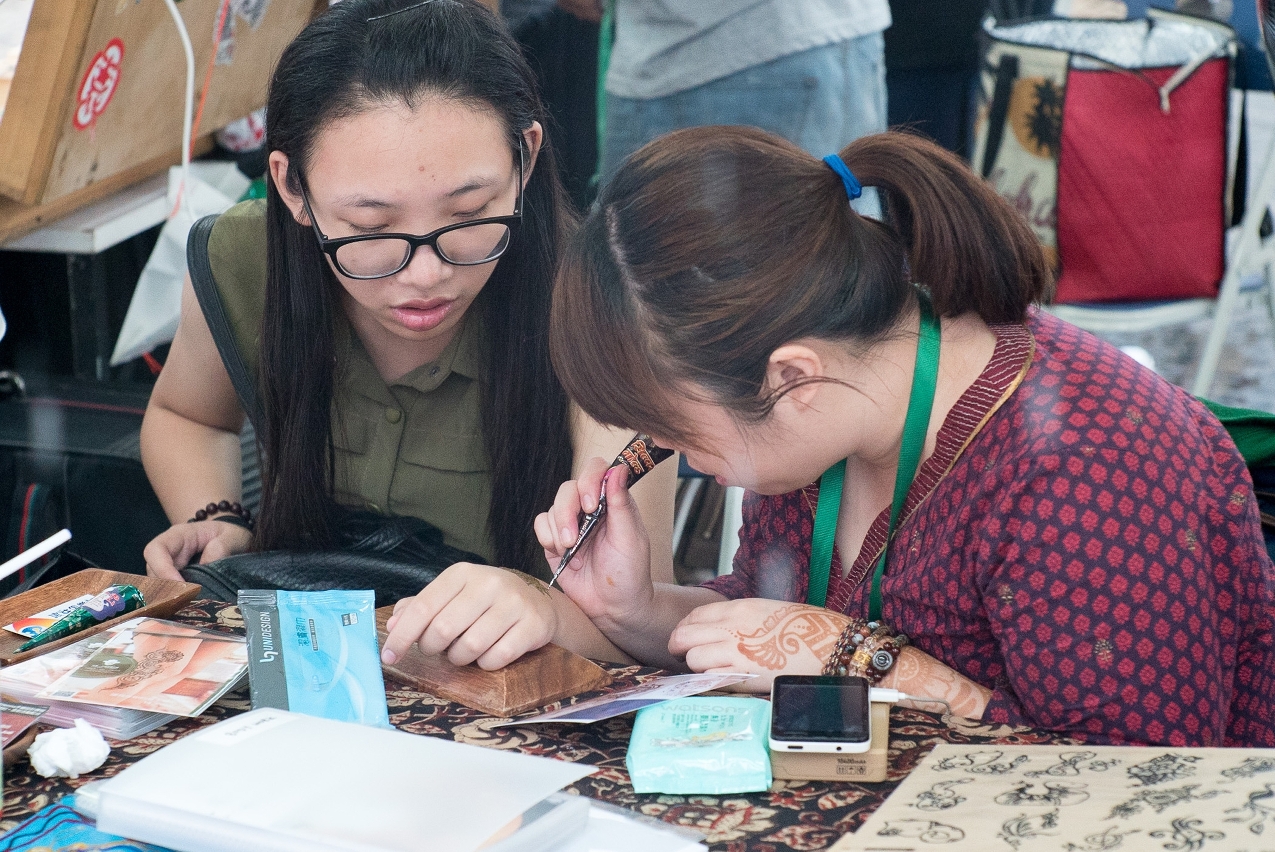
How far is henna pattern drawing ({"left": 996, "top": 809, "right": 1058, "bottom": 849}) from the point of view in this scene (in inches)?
27.1

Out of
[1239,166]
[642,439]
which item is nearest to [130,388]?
[642,439]

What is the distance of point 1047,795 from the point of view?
740mm

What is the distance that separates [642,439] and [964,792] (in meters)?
0.52

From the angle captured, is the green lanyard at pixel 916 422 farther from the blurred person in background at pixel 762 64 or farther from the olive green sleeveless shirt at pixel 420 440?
the blurred person in background at pixel 762 64

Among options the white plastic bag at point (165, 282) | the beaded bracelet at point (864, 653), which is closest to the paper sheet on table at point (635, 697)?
the beaded bracelet at point (864, 653)

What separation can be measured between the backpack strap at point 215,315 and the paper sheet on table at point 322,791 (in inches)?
32.4

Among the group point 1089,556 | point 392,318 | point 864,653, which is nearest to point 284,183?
point 392,318

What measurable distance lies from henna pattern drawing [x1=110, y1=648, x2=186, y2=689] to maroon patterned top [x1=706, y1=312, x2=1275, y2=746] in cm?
59

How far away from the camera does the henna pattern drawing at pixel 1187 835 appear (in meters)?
0.66

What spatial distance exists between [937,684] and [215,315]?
38.5 inches

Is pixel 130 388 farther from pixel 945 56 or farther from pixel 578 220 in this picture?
pixel 945 56

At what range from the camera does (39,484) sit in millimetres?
1650

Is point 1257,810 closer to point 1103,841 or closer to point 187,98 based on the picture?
point 1103,841

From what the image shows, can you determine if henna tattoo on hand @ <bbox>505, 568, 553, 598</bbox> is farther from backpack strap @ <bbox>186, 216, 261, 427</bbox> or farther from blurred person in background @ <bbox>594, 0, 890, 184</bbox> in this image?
blurred person in background @ <bbox>594, 0, 890, 184</bbox>
